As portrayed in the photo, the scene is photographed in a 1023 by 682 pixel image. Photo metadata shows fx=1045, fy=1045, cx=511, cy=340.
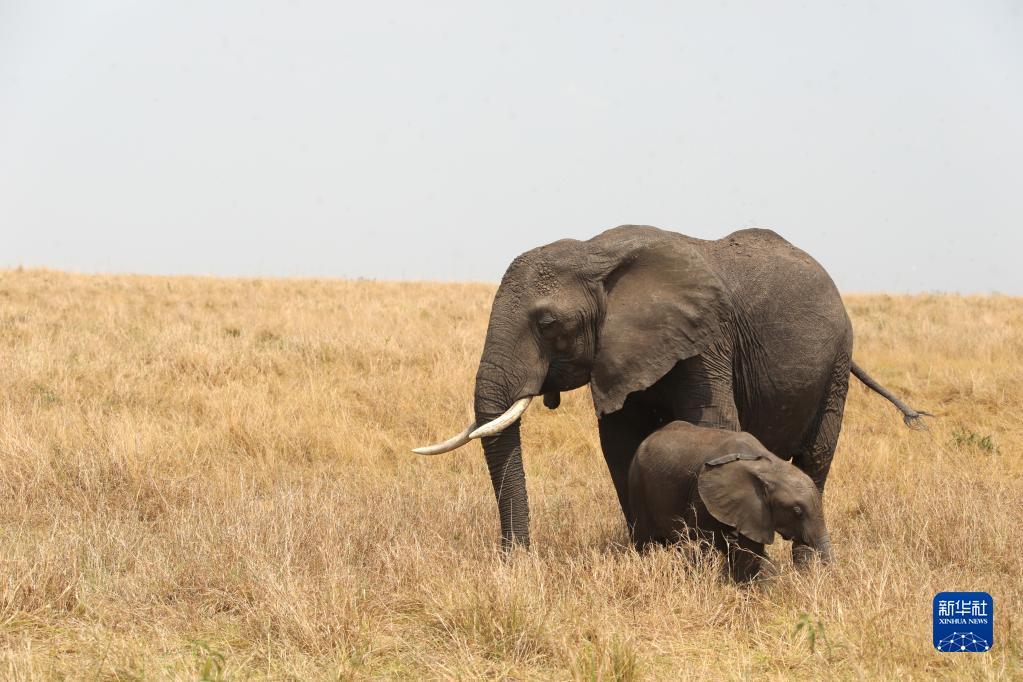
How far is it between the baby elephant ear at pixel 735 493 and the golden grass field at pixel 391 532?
0.32 meters

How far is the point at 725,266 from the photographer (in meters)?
6.75

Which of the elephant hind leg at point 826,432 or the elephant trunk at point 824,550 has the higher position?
the elephant hind leg at point 826,432

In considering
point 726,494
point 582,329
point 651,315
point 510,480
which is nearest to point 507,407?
point 510,480

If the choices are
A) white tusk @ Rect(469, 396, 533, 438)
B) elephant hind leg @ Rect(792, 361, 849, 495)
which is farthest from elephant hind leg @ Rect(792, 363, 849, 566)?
white tusk @ Rect(469, 396, 533, 438)

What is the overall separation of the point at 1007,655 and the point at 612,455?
2.64m

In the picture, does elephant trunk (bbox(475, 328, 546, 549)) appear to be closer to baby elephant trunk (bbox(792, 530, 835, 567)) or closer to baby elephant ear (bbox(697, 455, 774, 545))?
baby elephant ear (bbox(697, 455, 774, 545))

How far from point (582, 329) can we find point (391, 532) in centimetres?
184

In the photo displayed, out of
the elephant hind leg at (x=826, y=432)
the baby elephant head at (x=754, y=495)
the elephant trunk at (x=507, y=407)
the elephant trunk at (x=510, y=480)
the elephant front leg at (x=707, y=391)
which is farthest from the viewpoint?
the elephant hind leg at (x=826, y=432)

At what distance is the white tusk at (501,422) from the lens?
5.82m

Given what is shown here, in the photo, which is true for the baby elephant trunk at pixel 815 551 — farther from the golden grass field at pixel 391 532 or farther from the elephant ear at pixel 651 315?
the elephant ear at pixel 651 315

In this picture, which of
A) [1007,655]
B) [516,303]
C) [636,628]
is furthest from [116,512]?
[1007,655]

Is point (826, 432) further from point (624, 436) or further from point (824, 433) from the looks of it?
point (624, 436)

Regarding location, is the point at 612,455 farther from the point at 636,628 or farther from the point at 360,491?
the point at 360,491

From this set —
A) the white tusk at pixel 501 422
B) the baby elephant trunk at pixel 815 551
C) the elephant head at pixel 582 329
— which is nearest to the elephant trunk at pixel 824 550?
the baby elephant trunk at pixel 815 551
